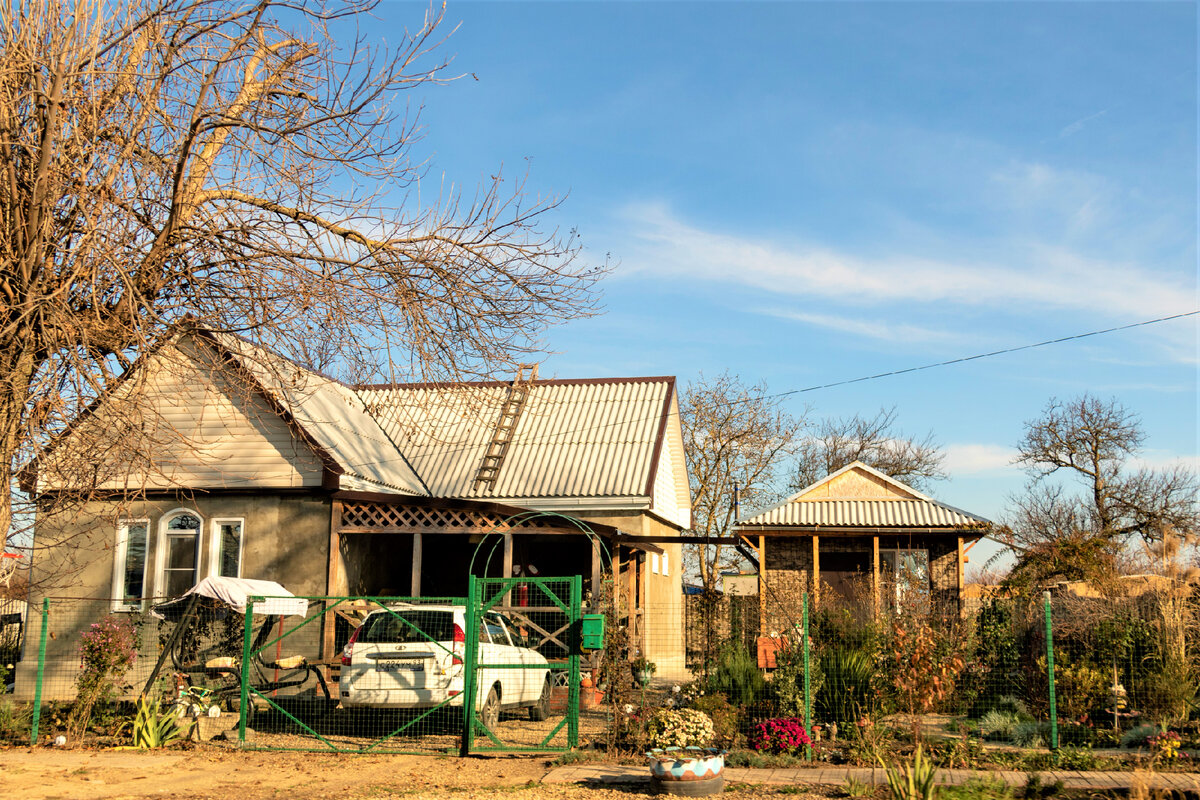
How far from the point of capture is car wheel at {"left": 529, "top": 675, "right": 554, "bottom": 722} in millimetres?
14105

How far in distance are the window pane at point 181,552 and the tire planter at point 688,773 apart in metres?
11.5

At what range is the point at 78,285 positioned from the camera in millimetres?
8672

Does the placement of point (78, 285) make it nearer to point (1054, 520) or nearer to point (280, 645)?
point (280, 645)

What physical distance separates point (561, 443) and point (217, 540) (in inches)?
330

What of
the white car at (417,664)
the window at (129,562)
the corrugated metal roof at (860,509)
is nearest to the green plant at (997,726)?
the white car at (417,664)

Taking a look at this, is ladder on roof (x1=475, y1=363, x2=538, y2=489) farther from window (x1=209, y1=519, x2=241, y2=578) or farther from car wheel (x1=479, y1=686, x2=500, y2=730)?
car wheel (x1=479, y1=686, x2=500, y2=730)

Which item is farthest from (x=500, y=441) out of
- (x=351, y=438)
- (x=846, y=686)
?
(x=846, y=686)

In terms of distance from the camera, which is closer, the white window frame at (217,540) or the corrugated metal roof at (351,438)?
the white window frame at (217,540)

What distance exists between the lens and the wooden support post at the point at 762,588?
18.7 meters

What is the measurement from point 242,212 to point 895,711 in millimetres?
8991

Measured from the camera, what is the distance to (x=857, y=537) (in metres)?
24.2

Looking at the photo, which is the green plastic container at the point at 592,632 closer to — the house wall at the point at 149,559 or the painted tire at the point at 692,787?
the painted tire at the point at 692,787

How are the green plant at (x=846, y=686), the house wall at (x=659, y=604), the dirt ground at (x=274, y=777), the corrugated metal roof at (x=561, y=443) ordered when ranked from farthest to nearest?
the corrugated metal roof at (x=561, y=443) < the house wall at (x=659, y=604) < the green plant at (x=846, y=686) < the dirt ground at (x=274, y=777)

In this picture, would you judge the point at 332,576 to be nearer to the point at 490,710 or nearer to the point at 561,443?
the point at 490,710
